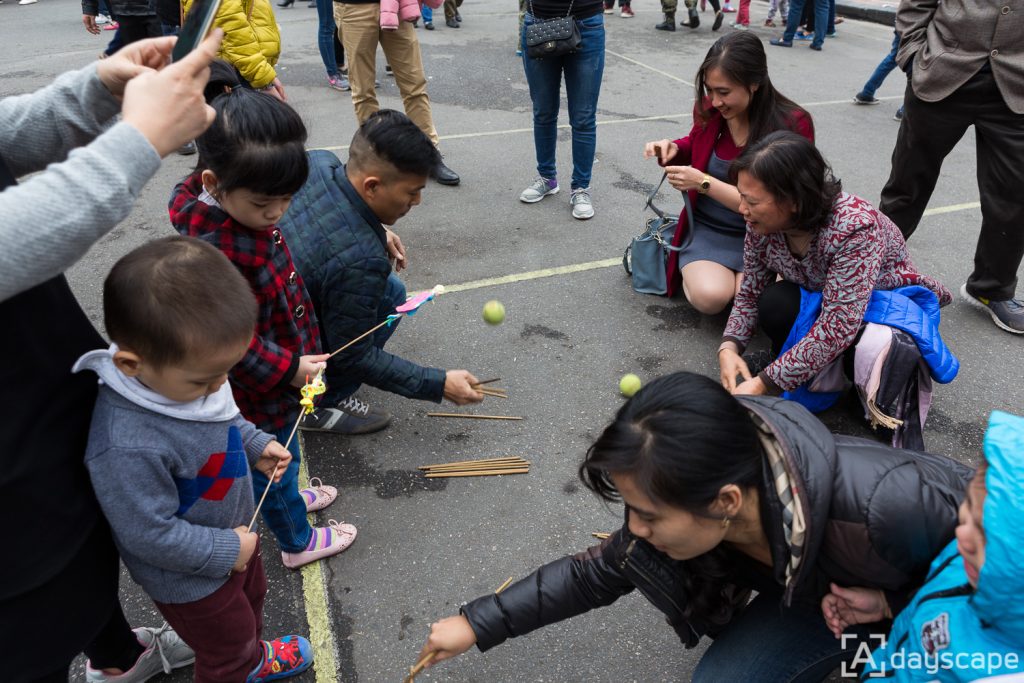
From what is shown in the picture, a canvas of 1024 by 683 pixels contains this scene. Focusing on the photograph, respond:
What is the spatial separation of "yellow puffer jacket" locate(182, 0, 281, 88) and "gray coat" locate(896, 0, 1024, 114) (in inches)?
144

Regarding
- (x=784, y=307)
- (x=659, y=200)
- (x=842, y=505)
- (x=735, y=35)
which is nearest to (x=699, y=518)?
(x=842, y=505)

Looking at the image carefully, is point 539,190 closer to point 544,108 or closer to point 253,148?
point 544,108

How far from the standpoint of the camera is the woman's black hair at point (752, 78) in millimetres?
3283

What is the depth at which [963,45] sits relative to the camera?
10.8 feet

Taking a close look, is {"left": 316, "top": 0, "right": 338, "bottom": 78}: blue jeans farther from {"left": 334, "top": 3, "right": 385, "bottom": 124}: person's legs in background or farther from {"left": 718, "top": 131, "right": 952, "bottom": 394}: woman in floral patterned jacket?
{"left": 718, "top": 131, "right": 952, "bottom": 394}: woman in floral patterned jacket

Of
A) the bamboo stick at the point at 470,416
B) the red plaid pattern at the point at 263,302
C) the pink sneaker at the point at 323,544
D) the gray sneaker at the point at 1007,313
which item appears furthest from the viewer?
the gray sneaker at the point at 1007,313

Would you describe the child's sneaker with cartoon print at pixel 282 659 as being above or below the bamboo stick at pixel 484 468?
above

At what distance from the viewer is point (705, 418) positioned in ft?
4.78

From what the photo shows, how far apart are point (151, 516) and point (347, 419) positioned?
5.16ft

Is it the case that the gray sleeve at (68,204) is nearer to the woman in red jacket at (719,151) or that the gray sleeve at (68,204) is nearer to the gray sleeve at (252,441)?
the gray sleeve at (252,441)

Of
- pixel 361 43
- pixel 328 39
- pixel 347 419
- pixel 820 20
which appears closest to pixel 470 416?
pixel 347 419

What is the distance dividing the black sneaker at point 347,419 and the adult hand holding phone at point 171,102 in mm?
1919

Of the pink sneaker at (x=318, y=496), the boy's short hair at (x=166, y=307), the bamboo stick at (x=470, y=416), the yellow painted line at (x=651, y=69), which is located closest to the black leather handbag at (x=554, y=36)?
the bamboo stick at (x=470, y=416)

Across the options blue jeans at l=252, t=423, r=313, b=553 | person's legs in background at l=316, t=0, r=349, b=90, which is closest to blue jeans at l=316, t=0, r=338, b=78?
person's legs in background at l=316, t=0, r=349, b=90
